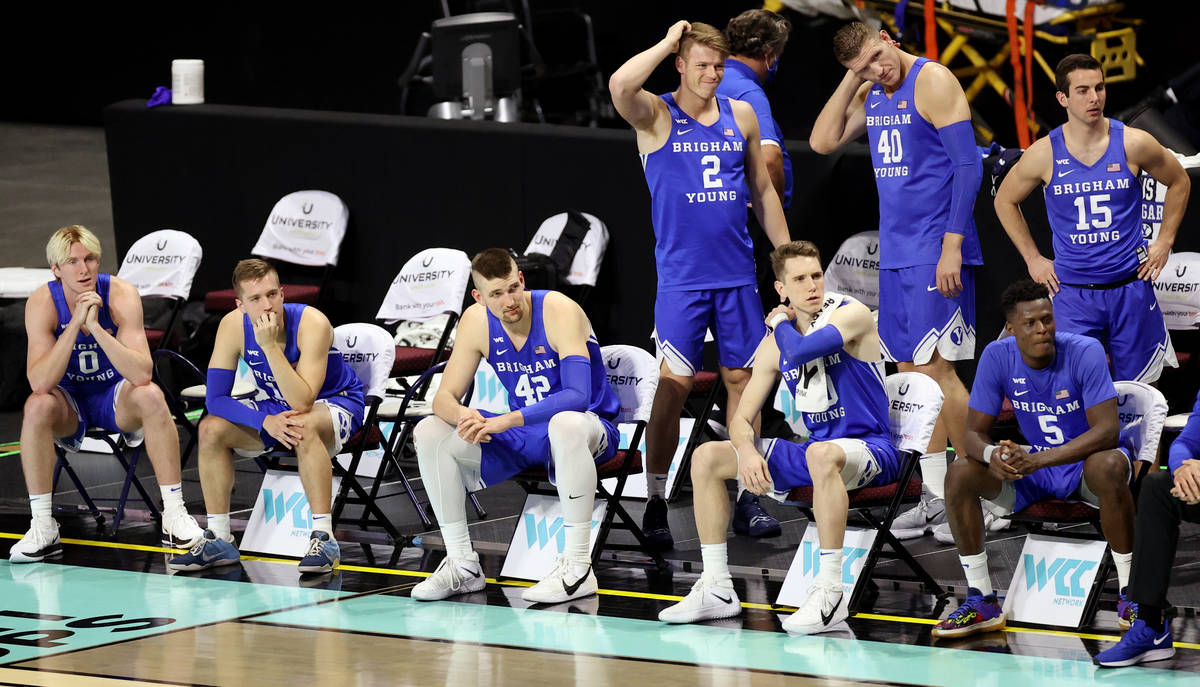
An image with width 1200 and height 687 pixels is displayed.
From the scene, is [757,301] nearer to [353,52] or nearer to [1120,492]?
[1120,492]

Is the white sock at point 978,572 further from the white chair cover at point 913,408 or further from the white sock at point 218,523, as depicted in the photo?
the white sock at point 218,523

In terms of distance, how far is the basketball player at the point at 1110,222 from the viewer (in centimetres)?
704

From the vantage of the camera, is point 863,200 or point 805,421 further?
point 863,200

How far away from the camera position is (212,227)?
35.7 feet

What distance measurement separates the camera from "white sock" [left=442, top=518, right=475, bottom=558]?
680cm

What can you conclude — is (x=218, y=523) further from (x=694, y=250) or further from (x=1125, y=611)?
(x=1125, y=611)

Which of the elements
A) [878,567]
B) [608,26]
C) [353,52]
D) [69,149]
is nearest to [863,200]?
[878,567]

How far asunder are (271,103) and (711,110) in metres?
9.81

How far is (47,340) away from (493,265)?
214 cm

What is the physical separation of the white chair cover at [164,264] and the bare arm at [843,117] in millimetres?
3362

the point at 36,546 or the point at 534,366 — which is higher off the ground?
the point at 534,366

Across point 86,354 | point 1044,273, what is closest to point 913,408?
point 1044,273

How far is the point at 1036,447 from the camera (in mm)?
6305

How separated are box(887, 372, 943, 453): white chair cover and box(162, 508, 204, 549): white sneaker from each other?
2.76m
